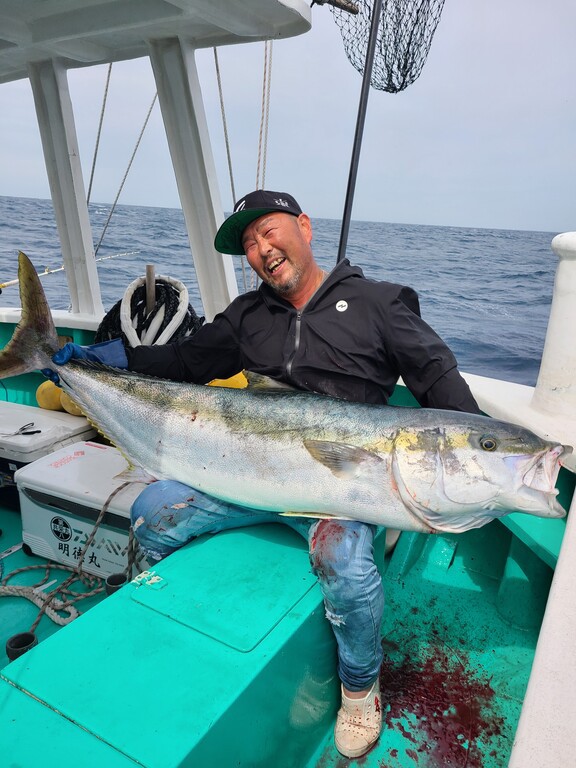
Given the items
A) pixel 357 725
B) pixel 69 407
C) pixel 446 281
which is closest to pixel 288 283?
pixel 357 725

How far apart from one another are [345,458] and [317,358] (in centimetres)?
62

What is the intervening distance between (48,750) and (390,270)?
19.1 meters

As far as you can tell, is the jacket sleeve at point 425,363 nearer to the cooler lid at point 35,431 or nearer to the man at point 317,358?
the man at point 317,358

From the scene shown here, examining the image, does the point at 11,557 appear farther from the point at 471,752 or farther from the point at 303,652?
the point at 471,752

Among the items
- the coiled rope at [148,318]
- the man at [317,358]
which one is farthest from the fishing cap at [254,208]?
the coiled rope at [148,318]

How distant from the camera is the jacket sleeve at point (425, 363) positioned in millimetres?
2158

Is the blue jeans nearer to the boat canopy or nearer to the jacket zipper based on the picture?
the jacket zipper

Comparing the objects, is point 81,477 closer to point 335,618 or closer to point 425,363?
point 335,618

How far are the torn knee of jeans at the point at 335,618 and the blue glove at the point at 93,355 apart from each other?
1.52 meters

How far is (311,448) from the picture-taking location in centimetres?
194

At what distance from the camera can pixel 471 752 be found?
1.90 m

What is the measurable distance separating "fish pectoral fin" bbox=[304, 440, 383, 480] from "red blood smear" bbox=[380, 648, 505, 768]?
0.95 m

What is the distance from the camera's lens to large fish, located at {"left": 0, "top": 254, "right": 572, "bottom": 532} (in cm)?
175

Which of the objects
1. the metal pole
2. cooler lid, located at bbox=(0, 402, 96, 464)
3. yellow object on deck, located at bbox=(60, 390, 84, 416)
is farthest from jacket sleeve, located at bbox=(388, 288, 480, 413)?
yellow object on deck, located at bbox=(60, 390, 84, 416)
